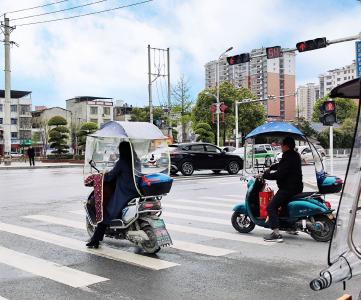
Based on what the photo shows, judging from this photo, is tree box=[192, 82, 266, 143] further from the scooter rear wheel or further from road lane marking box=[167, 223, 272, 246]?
the scooter rear wheel

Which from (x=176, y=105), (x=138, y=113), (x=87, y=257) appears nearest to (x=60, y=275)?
(x=87, y=257)

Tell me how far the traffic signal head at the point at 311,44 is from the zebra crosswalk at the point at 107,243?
33.9 feet

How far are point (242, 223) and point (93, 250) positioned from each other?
271cm

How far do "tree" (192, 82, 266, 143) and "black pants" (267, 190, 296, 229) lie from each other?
5282cm

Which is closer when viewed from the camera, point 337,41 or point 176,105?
point 337,41

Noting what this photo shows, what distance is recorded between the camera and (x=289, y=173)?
7559mm

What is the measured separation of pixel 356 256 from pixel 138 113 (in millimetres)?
80870

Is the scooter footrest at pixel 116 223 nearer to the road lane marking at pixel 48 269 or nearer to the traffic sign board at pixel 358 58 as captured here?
the road lane marking at pixel 48 269

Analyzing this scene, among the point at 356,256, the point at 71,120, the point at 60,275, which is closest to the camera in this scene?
the point at 356,256

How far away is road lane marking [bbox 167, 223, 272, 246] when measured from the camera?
7.86 metres

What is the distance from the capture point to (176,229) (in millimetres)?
8922

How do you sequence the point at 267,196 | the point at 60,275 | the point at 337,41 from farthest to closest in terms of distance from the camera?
the point at 337,41 → the point at 267,196 → the point at 60,275

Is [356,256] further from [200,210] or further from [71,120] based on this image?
[71,120]

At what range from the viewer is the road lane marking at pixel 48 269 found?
5.57 metres
